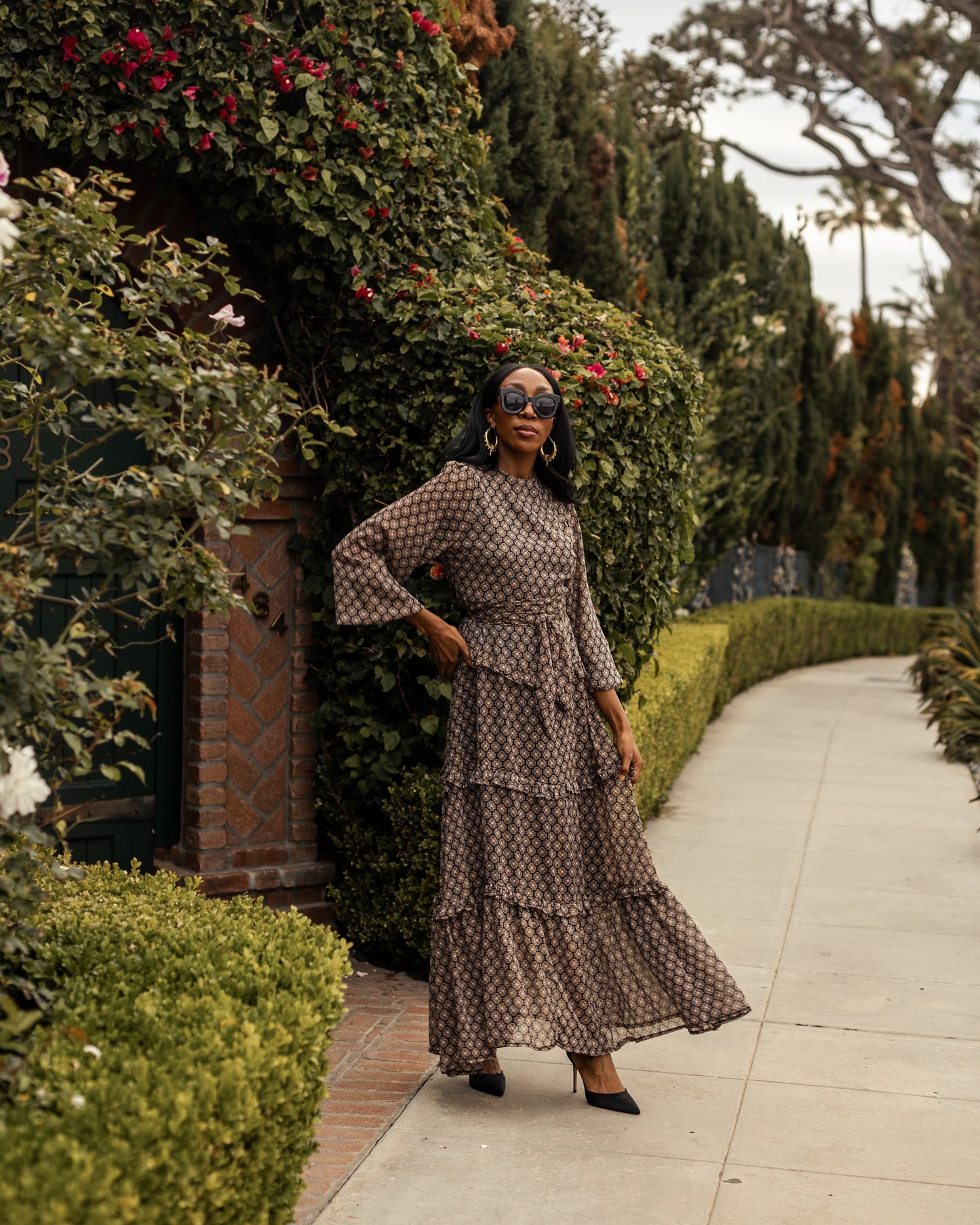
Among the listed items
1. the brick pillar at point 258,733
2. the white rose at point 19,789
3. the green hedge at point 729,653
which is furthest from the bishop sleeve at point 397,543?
the green hedge at point 729,653

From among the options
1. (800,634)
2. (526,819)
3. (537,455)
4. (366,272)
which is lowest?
(800,634)

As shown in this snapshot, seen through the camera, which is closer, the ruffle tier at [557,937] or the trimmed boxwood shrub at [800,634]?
the ruffle tier at [557,937]

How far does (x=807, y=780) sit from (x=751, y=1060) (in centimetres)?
600

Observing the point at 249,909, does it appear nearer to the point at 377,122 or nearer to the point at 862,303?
the point at 377,122

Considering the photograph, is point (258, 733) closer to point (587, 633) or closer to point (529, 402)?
point (587, 633)

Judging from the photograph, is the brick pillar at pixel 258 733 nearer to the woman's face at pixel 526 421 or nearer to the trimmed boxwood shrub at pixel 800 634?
the woman's face at pixel 526 421

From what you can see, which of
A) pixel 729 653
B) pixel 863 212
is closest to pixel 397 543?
pixel 729 653

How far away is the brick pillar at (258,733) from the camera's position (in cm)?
572

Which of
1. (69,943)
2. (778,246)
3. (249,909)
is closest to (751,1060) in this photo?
(249,909)

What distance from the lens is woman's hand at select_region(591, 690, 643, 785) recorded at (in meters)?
4.33

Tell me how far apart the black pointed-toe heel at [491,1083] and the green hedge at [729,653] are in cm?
203

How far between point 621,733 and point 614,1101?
3.52ft

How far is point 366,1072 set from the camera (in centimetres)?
457

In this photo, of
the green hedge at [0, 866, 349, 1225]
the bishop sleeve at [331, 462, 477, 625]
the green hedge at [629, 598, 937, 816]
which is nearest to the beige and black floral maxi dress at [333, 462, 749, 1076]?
the bishop sleeve at [331, 462, 477, 625]
